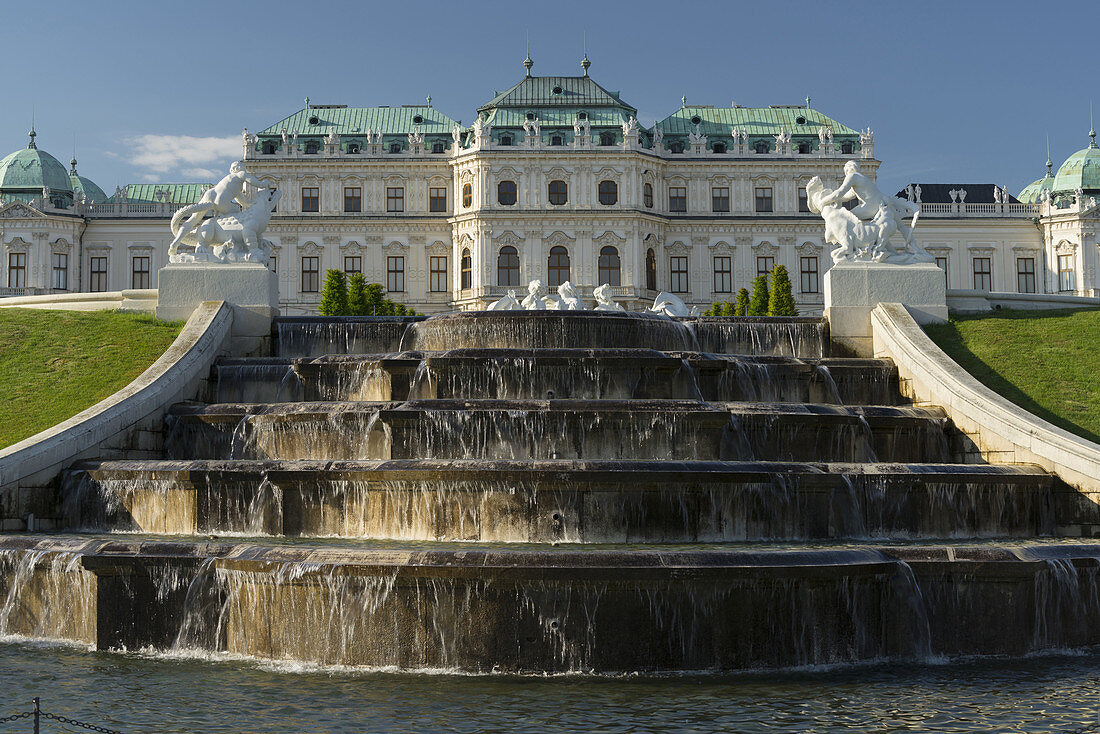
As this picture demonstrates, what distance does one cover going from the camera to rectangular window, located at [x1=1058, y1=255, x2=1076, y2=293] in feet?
299

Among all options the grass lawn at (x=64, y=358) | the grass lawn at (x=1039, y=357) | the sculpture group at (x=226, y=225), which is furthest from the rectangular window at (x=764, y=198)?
the grass lawn at (x=64, y=358)

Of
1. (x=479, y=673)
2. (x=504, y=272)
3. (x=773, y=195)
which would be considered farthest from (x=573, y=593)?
(x=773, y=195)

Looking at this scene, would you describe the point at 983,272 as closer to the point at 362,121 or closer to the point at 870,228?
the point at 362,121

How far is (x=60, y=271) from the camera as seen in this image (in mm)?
90188

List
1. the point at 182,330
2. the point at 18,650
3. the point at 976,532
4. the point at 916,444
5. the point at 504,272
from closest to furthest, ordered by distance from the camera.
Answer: the point at 18,650, the point at 976,532, the point at 916,444, the point at 182,330, the point at 504,272

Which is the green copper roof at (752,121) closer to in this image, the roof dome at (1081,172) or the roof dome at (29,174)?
the roof dome at (1081,172)

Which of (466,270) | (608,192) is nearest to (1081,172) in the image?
(608,192)

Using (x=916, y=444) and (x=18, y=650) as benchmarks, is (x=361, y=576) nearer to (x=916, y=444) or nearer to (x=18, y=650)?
(x=18, y=650)

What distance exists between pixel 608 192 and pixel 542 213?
16.9ft

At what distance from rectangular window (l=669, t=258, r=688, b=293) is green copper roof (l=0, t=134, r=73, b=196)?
49261 millimetres

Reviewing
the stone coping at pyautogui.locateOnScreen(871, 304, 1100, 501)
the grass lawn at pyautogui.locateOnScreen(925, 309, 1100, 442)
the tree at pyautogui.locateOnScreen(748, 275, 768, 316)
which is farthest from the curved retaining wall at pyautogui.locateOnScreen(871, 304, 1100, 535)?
the tree at pyautogui.locateOnScreen(748, 275, 768, 316)

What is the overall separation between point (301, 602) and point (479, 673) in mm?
1952

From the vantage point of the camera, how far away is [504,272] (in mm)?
84500

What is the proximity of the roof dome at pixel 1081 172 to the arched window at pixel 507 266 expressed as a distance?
154 feet
